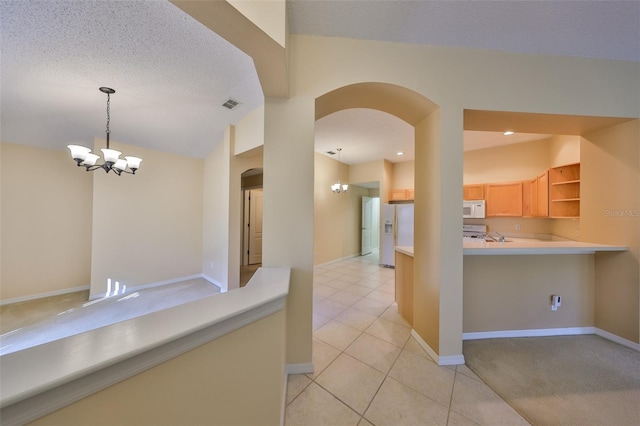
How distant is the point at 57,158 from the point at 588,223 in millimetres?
7926

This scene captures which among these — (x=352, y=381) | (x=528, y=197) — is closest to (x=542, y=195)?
(x=528, y=197)

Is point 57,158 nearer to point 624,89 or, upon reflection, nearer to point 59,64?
point 59,64

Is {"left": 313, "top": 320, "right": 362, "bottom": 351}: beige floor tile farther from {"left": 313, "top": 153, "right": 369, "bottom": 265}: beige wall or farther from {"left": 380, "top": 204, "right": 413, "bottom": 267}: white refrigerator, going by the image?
{"left": 380, "top": 204, "right": 413, "bottom": 267}: white refrigerator

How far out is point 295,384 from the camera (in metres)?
1.58

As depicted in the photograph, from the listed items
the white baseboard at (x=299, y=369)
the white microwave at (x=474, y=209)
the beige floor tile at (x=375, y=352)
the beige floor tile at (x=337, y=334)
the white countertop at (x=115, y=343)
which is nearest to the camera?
the white countertop at (x=115, y=343)

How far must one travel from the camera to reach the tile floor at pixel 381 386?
1334 mm

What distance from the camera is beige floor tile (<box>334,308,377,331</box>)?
2422 mm

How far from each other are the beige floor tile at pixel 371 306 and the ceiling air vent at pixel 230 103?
130 inches

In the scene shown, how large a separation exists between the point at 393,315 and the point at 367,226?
4.40 m

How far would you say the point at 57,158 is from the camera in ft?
12.0

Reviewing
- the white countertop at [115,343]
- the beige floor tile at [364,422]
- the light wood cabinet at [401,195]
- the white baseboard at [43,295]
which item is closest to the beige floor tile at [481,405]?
the beige floor tile at [364,422]

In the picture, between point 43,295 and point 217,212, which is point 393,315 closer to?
point 217,212

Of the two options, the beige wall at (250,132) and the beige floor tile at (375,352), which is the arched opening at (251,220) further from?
the beige floor tile at (375,352)

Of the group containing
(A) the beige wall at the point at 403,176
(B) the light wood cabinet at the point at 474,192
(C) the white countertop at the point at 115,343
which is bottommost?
(C) the white countertop at the point at 115,343
